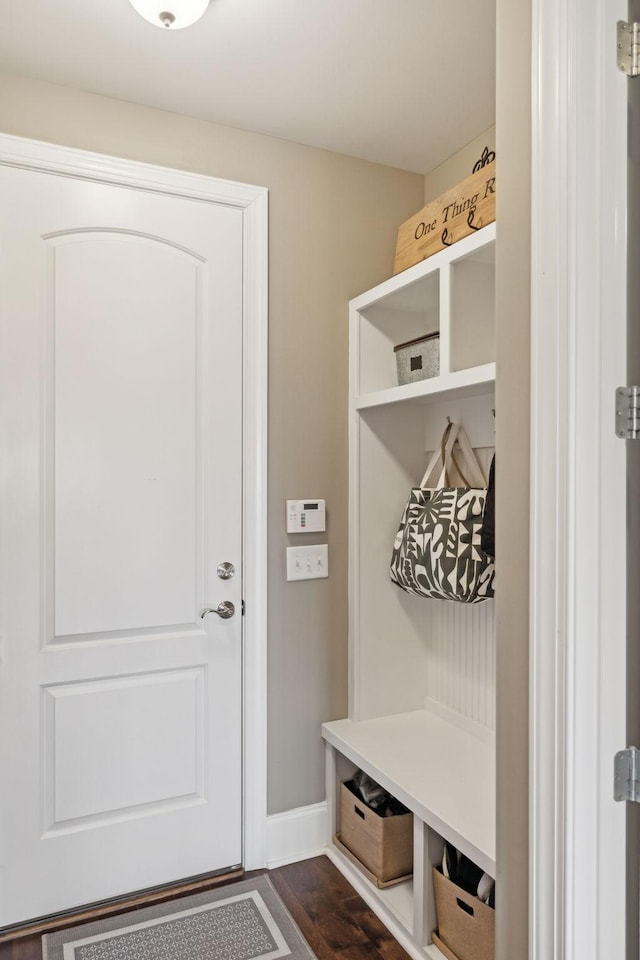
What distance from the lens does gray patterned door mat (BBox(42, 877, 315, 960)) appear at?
1.76 m

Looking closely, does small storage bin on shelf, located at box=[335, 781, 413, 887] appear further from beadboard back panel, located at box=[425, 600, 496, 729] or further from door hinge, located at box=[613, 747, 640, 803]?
door hinge, located at box=[613, 747, 640, 803]

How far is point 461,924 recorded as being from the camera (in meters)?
1.67

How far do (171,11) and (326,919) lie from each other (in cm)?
246

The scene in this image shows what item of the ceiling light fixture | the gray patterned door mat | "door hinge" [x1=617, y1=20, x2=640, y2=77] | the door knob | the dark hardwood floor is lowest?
the dark hardwood floor

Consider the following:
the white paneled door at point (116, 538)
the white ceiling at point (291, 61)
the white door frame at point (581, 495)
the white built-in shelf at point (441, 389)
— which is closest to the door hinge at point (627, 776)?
the white door frame at point (581, 495)

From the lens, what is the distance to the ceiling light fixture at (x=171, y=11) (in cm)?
152

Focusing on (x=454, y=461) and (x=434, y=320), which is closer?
(x=454, y=461)

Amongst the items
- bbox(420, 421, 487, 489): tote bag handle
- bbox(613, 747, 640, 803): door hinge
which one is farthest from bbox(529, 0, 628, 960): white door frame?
bbox(420, 421, 487, 489): tote bag handle

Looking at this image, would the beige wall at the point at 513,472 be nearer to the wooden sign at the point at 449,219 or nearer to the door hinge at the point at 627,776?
the door hinge at the point at 627,776

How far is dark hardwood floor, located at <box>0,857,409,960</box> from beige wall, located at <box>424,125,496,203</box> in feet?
7.73

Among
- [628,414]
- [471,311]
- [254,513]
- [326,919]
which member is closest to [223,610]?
[254,513]

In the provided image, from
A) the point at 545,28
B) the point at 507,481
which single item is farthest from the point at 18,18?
the point at 507,481

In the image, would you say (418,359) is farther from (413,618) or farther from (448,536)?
(413,618)

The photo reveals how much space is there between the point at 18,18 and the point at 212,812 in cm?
236
